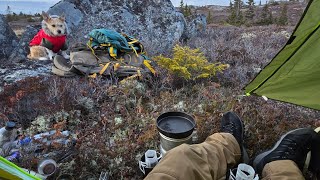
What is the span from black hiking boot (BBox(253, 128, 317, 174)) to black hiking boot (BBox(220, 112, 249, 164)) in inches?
5.7

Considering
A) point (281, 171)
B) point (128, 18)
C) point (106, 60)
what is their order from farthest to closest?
point (128, 18) < point (106, 60) < point (281, 171)

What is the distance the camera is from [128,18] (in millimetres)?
7391

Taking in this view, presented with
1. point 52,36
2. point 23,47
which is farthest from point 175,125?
point 23,47

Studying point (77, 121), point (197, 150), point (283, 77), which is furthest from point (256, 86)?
point (77, 121)

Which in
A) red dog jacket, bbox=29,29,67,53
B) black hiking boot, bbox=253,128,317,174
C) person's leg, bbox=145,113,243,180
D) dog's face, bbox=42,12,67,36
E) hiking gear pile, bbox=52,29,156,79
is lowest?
black hiking boot, bbox=253,128,317,174

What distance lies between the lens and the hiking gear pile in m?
4.36

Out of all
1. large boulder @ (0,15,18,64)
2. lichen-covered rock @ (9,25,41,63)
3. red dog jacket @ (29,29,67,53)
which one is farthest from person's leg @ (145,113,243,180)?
large boulder @ (0,15,18,64)

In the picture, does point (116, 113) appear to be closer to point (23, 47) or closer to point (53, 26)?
point (53, 26)

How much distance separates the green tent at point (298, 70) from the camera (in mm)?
1775

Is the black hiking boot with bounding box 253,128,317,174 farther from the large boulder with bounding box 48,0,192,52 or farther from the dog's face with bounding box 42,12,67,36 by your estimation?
the large boulder with bounding box 48,0,192,52

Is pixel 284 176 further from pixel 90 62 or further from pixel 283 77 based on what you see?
pixel 90 62

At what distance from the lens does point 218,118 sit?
3.10 m

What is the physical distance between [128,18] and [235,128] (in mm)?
5614

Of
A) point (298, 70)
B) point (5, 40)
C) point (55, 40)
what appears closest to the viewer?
point (298, 70)
